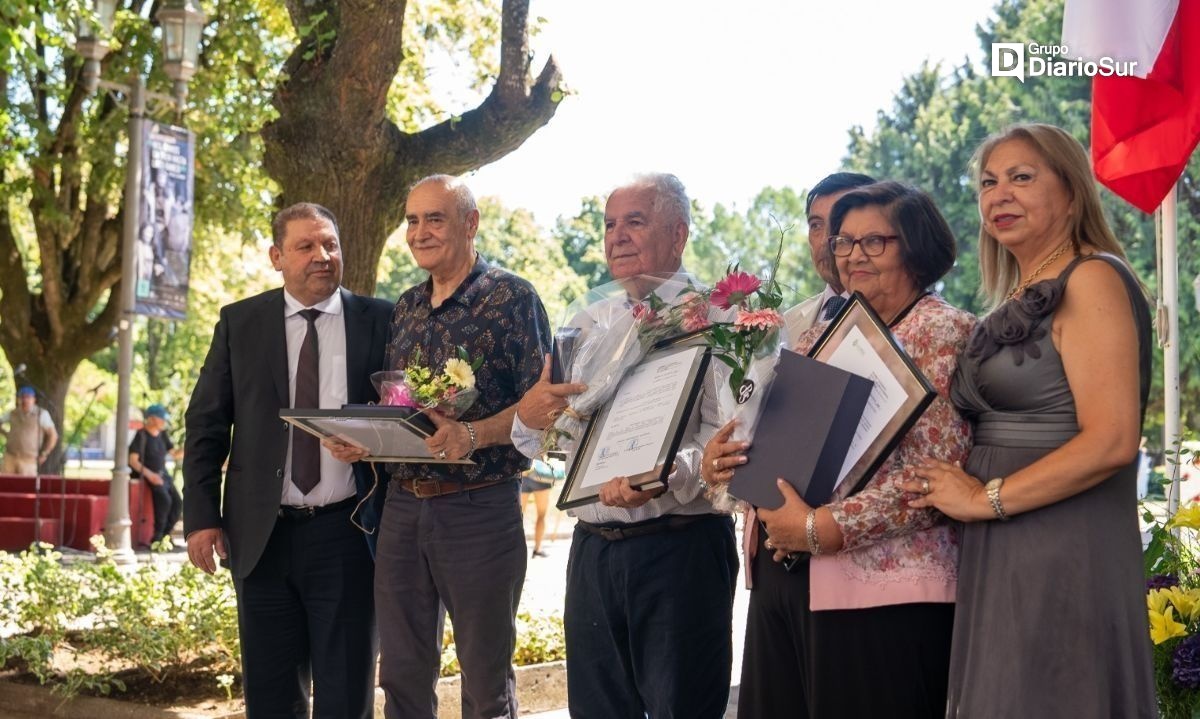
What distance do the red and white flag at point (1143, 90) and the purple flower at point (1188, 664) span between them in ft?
5.95

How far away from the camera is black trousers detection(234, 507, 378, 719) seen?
5.39 m

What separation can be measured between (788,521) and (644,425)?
0.64 metres

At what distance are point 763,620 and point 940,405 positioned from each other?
776mm

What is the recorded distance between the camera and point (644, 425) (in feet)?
12.9

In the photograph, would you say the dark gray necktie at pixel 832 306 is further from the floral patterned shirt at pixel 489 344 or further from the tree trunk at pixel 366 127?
the tree trunk at pixel 366 127

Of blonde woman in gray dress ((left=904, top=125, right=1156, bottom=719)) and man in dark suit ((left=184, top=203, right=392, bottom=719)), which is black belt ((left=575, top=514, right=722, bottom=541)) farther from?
man in dark suit ((left=184, top=203, right=392, bottom=719))

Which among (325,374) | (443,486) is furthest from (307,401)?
(443,486)

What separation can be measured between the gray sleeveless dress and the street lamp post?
13.4 metres

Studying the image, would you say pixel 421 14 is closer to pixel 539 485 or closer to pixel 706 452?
pixel 539 485

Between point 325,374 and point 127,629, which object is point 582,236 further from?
point 325,374

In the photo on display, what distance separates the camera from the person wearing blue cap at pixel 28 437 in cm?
2070

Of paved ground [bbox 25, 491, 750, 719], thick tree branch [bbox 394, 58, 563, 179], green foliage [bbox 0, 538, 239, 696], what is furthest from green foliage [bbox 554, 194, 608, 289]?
green foliage [bbox 0, 538, 239, 696]

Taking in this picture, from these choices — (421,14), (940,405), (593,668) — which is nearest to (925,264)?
(940,405)

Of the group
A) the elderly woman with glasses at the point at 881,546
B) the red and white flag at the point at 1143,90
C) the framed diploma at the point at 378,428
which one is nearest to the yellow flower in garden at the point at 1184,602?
the elderly woman with glasses at the point at 881,546
